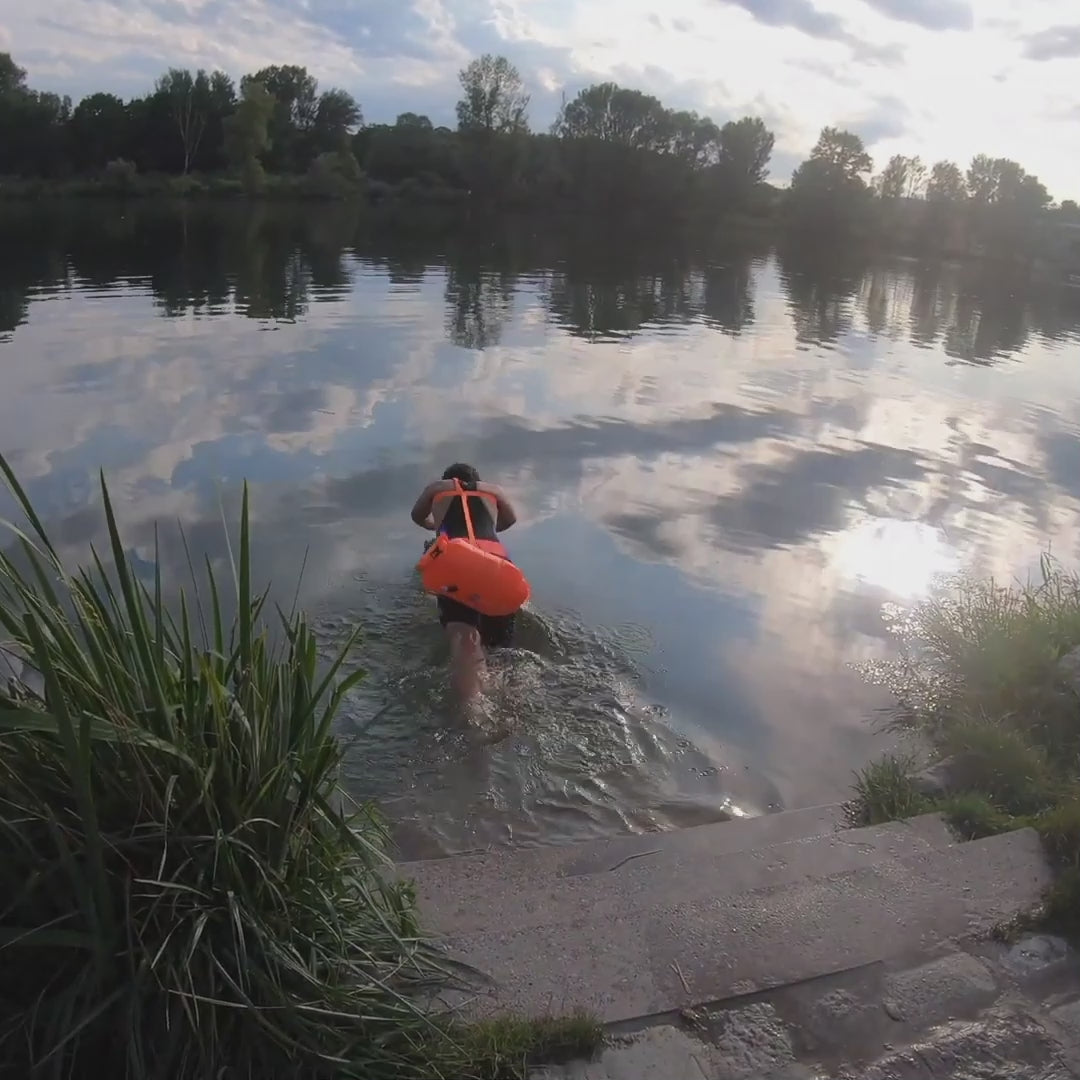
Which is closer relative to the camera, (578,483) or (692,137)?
(578,483)

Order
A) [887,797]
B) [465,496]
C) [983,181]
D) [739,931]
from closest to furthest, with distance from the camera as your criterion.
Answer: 1. [739,931]
2. [887,797]
3. [465,496]
4. [983,181]

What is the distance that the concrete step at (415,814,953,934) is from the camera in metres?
3.73

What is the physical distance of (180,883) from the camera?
2635mm

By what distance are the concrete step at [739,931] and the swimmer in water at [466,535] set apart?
3.18m

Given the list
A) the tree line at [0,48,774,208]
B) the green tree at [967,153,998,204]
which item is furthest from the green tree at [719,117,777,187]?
the green tree at [967,153,998,204]

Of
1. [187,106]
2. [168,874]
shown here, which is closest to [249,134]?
[187,106]

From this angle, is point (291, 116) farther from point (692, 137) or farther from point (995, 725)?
point (995, 725)

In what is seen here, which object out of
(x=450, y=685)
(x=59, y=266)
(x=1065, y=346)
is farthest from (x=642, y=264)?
(x=450, y=685)

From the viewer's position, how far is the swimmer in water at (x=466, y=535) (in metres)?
6.97

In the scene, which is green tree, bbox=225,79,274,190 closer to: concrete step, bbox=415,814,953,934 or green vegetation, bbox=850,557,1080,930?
green vegetation, bbox=850,557,1080,930

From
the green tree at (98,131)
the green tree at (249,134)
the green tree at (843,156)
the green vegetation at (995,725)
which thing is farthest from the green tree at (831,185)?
the green vegetation at (995,725)

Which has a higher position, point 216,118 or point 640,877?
point 216,118

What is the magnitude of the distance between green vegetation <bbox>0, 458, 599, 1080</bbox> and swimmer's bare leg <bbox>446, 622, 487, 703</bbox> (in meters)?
3.78

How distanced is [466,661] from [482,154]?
77.7 meters
